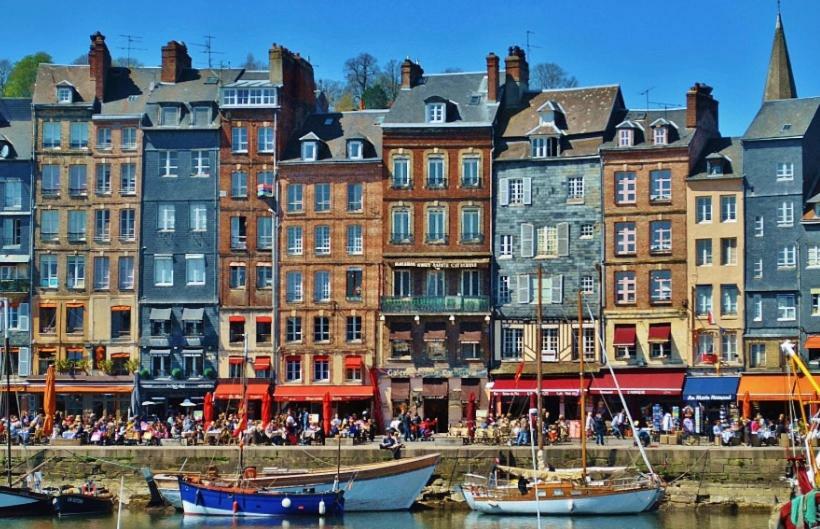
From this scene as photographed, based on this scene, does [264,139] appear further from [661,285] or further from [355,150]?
[661,285]

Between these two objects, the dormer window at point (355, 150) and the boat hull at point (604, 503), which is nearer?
the boat hull at point (604, 503)

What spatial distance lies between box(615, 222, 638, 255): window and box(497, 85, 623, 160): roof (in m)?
3.29

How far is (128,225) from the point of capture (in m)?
74.9

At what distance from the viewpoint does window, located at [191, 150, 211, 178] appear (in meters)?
74.3

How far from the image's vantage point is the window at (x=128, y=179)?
245 feet

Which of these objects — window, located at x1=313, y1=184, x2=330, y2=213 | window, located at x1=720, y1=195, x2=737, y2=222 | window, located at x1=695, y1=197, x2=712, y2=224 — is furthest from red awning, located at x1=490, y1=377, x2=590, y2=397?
window, located at x1=313, y1=184, x2=330, y2=213

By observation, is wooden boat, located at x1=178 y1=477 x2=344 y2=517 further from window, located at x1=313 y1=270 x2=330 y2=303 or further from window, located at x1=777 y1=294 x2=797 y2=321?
window, located at x1=777 y1=294 x2=797 y2=321

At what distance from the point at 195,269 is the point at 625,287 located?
18238 millimetres

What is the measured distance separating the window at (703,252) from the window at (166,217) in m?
22.1

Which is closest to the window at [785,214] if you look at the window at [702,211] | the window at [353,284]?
the window at [702,211]

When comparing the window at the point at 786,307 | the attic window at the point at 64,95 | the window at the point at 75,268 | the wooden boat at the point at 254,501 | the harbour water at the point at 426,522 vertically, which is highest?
the attic window at the point at 64,95

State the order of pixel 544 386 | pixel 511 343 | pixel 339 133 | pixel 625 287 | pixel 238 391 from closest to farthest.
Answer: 1. pixel 544 386
2. pixel 625 287
3. pixel 511 343
4. pixel 238 391
5. pixel 339 133

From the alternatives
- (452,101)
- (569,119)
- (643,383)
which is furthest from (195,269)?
(643,383)

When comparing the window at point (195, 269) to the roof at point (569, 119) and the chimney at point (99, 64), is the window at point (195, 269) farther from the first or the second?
the roof at point (569, 119)
